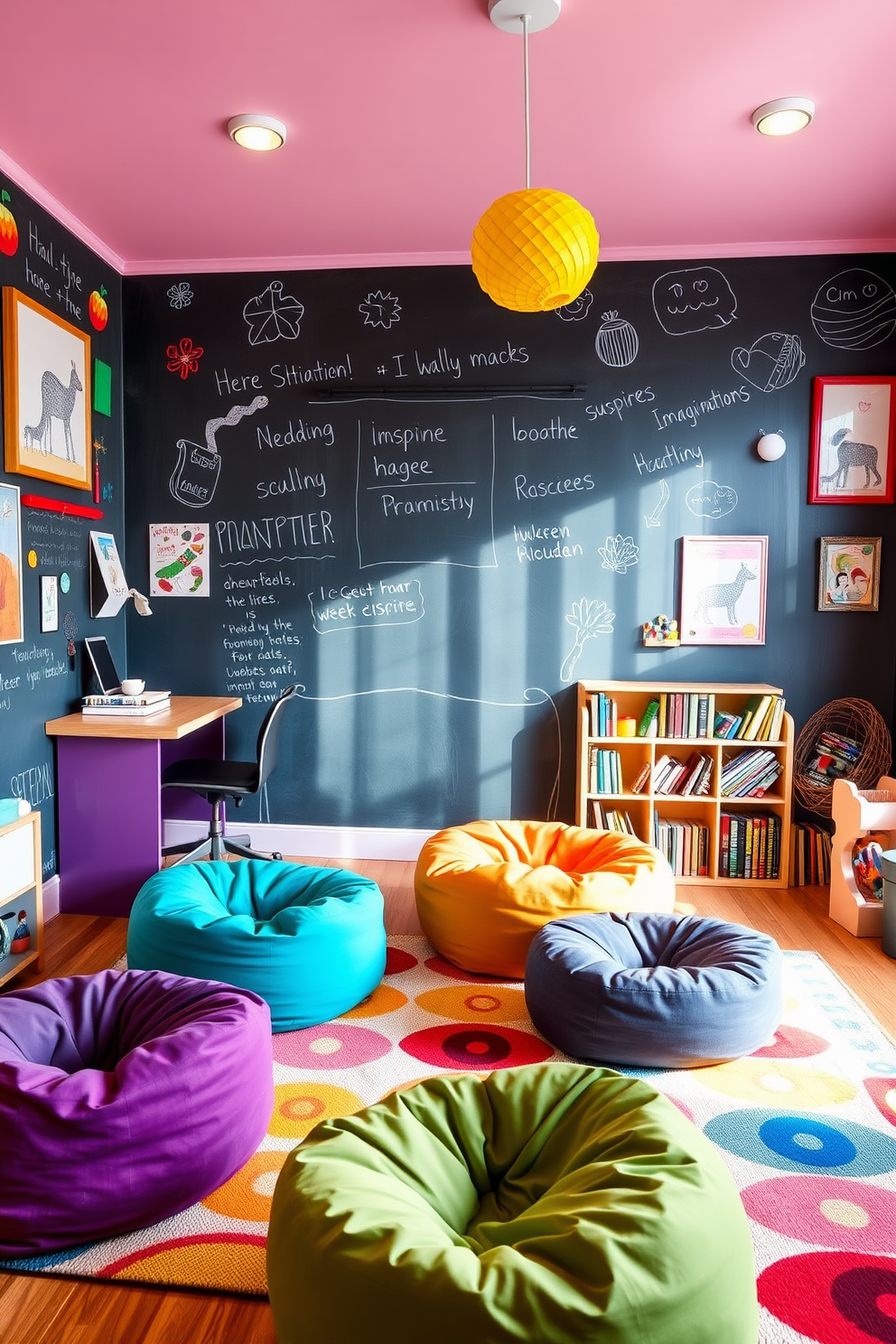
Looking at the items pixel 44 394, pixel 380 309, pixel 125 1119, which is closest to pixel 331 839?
pixel 44 394

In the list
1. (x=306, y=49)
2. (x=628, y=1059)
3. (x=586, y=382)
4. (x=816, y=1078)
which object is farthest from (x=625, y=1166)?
(x=586, y=382)

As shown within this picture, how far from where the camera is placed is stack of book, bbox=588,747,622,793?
398 cm

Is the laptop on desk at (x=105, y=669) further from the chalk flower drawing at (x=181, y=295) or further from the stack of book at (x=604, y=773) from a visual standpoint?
the stack of book at (x=604, y=773)

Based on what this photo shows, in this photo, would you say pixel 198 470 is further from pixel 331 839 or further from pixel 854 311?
pixel 854 311

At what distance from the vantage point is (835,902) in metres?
3.60

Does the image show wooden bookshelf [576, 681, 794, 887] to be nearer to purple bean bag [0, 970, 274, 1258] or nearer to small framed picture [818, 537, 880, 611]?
small framed picture [818, 537, 880, 611]

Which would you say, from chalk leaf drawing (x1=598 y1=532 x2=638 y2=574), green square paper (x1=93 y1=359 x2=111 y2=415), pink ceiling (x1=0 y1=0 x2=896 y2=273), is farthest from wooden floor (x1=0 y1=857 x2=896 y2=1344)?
pink ceiling (x1=0 y1=0 x2=896 y2=273)

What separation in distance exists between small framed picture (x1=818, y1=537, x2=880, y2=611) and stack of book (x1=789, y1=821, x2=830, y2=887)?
1013 millimetres

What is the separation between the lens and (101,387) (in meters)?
4.04

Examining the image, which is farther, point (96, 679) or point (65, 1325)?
point (96, 679)

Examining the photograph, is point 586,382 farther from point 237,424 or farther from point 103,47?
point 103,47

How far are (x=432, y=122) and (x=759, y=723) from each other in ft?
8.51

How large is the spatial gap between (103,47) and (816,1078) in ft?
11.3

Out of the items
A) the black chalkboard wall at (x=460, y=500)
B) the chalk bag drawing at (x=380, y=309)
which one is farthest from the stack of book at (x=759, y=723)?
the chalk bag drawing at (x=380, y=309)
